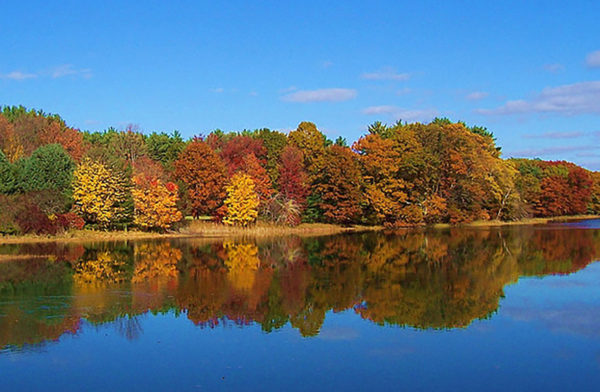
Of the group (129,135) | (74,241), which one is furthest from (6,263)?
(129,135)

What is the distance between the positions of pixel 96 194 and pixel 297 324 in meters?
32.3

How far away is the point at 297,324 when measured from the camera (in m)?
16.3

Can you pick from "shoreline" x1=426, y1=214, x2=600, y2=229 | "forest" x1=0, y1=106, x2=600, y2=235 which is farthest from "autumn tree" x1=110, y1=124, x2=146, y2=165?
"shoreline" x1=426, y1=214, x2=600, y2=229

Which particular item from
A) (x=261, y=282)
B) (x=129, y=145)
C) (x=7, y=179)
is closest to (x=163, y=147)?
(x=129, y=145)

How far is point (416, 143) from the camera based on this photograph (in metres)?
62.5

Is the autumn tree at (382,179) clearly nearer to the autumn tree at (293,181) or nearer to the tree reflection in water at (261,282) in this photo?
the autumn tree at (293,181)

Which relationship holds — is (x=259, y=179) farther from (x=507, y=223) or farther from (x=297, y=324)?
(x=297, y=324)

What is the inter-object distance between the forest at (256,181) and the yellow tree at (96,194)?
8 cm

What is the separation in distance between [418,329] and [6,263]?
69.2ft

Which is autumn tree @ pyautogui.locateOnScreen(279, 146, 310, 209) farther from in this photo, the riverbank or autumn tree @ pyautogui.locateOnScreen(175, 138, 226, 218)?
autumn tree @ pyautogui.locateOnScreen(175, 138, 226, 218)

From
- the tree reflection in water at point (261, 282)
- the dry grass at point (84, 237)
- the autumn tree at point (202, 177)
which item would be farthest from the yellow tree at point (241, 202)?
the tree reflection in water at point (261, 282)

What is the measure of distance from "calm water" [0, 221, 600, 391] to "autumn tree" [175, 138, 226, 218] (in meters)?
22.0

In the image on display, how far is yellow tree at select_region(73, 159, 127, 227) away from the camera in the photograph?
1745 inches

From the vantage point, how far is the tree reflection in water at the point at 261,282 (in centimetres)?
1692
